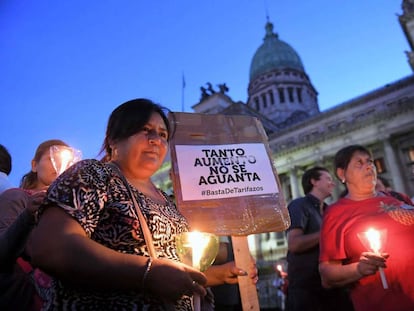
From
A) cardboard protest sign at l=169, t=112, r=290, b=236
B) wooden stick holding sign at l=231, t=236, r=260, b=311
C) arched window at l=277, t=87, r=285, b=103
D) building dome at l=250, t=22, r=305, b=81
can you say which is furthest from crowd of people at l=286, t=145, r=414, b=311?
building dome at l=250, t=22, r=305, b=81

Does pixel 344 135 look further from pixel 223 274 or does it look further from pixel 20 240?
pixel 20 240

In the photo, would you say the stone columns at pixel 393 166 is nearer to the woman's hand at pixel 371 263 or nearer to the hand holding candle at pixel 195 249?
the woman's hand at pixel 371 263

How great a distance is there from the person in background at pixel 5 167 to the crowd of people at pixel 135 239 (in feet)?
0.03

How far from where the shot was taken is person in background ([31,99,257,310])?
3.87 ft

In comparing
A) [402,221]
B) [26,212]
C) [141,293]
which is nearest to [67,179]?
[141,293]

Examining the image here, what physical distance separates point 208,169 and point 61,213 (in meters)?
1.37

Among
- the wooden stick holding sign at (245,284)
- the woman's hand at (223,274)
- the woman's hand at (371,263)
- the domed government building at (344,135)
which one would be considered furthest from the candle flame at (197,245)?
the domed government building at (344,135)

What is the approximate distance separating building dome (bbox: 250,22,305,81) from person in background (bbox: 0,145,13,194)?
54349 millimetres

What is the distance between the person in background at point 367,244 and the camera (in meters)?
2.60

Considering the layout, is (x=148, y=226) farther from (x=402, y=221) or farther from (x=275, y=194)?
(x=402, y=221)

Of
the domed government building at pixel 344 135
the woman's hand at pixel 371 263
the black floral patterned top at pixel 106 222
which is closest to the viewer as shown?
the black floral patterned top at pixel 106 222

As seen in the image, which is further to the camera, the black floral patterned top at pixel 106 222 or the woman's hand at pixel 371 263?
the woman's hand at pixel 371 263

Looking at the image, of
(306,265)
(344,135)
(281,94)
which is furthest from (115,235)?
(281,94)

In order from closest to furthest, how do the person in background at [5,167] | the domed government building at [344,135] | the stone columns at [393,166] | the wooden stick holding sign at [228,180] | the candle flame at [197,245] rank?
the candle flame at [197,245] < the wooden stick holding sign at [228,180] < the person in background at [5,167] < the stone columns at [393,166] < the domed government building at [344,135]
